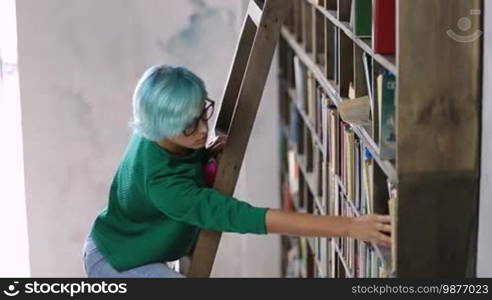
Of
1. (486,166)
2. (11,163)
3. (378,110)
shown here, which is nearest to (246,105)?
(378,110)

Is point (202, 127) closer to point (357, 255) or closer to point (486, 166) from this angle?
point (357, 255)

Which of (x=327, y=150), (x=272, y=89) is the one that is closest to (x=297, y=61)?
(x=272, y=89)

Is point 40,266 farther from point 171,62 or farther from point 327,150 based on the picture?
point 327,150

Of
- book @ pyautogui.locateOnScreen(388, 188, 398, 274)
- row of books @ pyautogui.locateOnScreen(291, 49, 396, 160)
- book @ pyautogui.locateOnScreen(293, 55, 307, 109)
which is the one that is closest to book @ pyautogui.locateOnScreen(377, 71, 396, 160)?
row of books @ pyautogui.locateOnScreen(291, 49, 396, 160)

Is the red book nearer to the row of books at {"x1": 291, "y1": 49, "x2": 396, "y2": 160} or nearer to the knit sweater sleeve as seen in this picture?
the row of books at {"x1": 291, "y1": 49, "x2": 396, "y2": 160}

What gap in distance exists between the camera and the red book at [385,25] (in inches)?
77.7

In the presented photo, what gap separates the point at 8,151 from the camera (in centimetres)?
371

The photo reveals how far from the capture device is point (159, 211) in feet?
7.73

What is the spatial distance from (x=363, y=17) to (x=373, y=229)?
556 millimetres

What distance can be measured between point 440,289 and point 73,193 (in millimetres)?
2247

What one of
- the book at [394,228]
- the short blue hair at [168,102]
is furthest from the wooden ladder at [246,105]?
the book at [394,228]

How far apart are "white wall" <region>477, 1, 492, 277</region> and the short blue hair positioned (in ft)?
2.43

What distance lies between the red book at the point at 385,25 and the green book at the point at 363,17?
0.25 meters

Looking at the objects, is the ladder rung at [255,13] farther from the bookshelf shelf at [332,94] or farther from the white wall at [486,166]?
the white wall at [486,166]
